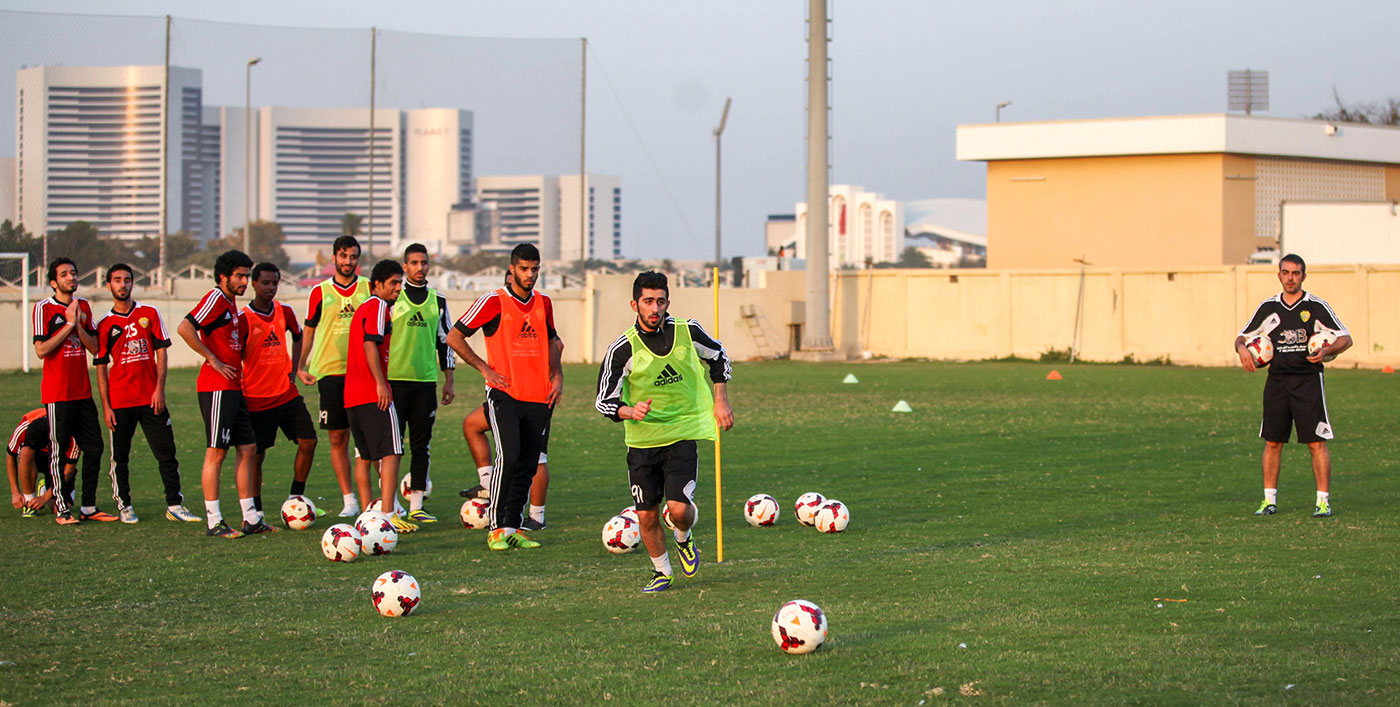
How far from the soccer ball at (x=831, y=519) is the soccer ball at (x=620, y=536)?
60.3 inches

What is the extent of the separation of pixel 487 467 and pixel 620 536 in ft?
8.16

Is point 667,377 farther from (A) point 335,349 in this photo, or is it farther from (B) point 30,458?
(B) point 30,458

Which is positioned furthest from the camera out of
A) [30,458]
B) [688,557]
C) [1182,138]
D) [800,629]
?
[1182,138]

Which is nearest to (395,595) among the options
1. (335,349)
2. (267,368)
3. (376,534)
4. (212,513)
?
(376,534)

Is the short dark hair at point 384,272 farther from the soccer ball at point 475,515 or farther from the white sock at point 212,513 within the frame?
the white sock at point 212,513

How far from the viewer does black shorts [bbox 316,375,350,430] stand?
11.0 m

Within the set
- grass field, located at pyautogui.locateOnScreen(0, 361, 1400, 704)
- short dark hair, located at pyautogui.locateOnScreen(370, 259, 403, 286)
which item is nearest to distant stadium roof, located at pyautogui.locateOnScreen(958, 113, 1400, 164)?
grass field, located at pyautogui.locateOnScreen(0, 361, 1400, 704)

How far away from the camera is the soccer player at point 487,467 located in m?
10.4

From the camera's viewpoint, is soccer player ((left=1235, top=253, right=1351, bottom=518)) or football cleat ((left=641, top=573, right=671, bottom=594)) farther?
soccer player ((left=1235, top=253, right=1351, bottom=518))

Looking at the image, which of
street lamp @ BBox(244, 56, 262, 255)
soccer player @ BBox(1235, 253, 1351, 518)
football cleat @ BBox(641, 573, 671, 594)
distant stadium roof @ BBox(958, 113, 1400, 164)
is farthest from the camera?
distant stadium roof @ BBox(958, 113, 1400, 164)

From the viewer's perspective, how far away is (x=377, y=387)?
10.2m

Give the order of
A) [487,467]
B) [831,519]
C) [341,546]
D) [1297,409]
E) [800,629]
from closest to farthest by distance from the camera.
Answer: [800,629] → [341,546] → [831,519] → [1297,409] → [487,467]

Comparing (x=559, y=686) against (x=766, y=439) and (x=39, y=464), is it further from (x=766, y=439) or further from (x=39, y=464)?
(x=766, y=439)

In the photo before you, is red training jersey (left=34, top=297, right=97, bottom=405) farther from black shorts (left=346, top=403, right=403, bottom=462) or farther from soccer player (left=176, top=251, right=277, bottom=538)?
black shorts (left=346, top=403, right=403, bottom=462)
